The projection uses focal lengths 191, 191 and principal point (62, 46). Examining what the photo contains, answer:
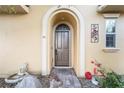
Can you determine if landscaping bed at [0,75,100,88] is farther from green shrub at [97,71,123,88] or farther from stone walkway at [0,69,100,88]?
green shrub at [97,71,123,88]

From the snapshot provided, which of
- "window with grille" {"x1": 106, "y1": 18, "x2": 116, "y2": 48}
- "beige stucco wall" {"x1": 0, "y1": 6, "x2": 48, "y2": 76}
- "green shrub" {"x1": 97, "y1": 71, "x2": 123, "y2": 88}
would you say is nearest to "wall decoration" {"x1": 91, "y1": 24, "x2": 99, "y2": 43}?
"window with grille" {"x1": 106, "y1": 18, "x2": 116, "y2": 48}

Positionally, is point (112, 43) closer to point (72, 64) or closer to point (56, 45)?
point (72, 64)

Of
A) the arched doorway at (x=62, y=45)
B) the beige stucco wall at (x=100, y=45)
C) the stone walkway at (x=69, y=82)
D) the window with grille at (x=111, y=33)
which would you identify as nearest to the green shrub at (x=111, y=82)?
the stone walkway at (x=69, y=82)

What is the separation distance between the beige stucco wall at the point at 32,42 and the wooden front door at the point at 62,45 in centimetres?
223

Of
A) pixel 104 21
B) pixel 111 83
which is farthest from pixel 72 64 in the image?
pixel 111 83

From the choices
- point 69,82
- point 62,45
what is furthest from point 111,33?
point 62,45

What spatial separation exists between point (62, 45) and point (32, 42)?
98.3 inches

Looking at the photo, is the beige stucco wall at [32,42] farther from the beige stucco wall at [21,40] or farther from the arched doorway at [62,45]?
the arched doorway at [62,45]

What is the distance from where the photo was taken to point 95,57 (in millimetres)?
7852

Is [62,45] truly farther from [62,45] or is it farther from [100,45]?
[100,45]

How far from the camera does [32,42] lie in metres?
7.86

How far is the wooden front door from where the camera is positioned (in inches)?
390

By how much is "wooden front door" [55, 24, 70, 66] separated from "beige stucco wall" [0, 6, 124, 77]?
87.8 inches
